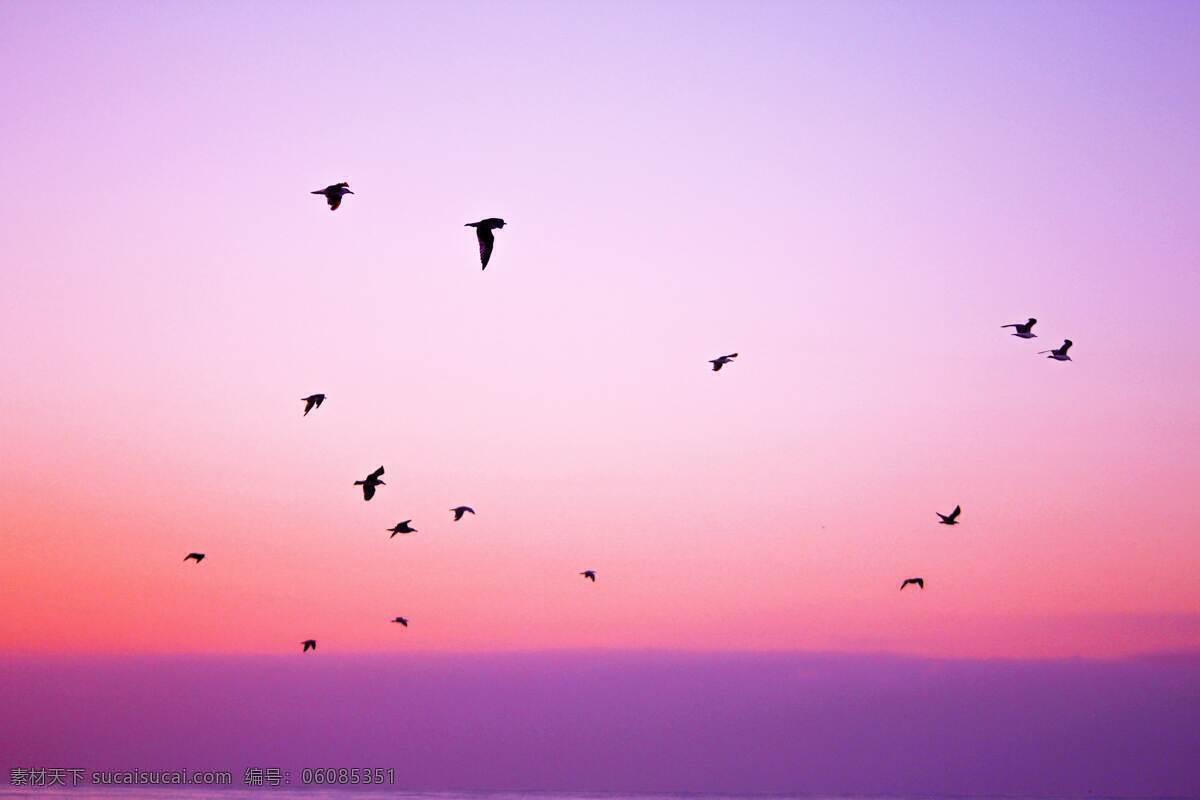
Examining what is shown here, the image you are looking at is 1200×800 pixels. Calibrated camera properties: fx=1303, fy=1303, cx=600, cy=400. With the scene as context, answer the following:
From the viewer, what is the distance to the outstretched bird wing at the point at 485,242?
112ft

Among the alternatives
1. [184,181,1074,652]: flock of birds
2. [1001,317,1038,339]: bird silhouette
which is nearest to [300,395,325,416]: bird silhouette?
[184,181,1074,652]: flock of birds

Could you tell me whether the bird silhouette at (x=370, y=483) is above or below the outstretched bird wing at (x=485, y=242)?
below

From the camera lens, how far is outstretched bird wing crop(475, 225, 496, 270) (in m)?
34.2

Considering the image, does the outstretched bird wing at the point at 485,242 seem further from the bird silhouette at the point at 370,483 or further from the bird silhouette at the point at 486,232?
the bird silhouette at the point at 370,483

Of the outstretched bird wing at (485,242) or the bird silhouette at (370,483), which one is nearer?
the outstretched bird wing at (485,242)

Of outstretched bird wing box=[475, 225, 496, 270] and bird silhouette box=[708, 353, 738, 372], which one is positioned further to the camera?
bird silhouette box=[708, 353, 738, 372]

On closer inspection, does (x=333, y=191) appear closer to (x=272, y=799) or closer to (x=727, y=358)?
(x=727, y=358)

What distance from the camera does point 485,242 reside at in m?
35.4

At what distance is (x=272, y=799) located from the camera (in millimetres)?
170125

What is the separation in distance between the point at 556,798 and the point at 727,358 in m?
157

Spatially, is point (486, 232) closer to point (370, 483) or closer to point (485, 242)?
point (485, 242)

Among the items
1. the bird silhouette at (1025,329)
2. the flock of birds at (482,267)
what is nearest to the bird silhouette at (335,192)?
the flock of birds at (482,267)

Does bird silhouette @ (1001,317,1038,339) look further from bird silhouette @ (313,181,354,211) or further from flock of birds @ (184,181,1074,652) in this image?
bird silhouette @ (313,181,354,211)

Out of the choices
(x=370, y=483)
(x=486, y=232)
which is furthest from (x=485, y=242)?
(x=370, y=483)
